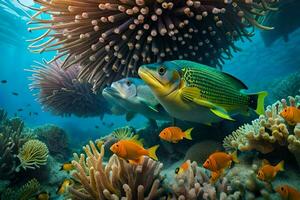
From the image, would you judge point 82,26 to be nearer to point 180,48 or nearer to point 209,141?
point 180,48

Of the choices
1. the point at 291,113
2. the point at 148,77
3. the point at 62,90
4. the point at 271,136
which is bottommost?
the point at 271,136

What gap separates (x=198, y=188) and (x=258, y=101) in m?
1.29

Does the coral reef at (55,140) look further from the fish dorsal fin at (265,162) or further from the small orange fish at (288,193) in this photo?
the small orange fish at (288,193)

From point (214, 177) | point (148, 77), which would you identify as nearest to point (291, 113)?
point (214, 177)

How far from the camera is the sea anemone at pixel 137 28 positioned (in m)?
4.07

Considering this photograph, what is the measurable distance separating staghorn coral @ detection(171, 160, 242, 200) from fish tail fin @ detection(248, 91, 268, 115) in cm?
105

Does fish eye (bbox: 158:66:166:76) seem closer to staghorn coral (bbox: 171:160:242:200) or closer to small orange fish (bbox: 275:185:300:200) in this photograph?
staghorn coral (bbox: 171:160:242:200)

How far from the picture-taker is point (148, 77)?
111 inches

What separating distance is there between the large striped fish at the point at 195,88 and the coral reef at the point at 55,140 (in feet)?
21.4

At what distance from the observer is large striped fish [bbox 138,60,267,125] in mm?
2832

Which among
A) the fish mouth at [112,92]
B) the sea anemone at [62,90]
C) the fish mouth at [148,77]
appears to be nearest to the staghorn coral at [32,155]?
the sea anemone at [62,90]

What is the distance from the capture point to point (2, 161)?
18.3ft

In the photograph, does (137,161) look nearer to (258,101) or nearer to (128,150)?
(128,150)

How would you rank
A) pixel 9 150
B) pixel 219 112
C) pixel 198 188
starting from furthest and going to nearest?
pixel 9 150 → pixel 198 188 → pixel 219 112
